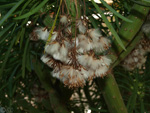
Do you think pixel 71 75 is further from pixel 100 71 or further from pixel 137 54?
pixel 137 54

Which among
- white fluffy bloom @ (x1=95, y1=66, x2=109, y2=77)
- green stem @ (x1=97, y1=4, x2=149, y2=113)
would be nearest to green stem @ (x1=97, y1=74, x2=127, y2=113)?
green stem @ (x1=97, y1=4, x2=149, y2=113)

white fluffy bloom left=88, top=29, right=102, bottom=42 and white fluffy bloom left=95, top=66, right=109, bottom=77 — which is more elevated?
white fluffy bloom left=88, top=29, right=102, bottom=42

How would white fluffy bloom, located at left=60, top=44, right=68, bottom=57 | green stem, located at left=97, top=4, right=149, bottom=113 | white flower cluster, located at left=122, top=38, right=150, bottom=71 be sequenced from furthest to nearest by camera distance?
white flower cluster, located at left=122, top=38, right=150, bottom=71
green stem, located at left=97, top=4, right=149, bottom=113
white fluffy bloom, located at left=60, top=44, right=68, bottom=57

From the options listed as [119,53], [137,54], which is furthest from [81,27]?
[137,54]

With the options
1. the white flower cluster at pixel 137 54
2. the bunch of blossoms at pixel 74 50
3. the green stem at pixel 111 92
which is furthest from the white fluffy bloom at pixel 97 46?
the white flower cluster at pixel 137 54

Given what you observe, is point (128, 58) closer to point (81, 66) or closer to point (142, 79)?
point (142, 79)

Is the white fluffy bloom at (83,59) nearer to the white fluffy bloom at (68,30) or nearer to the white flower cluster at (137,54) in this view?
the white fluffy bloom at (68,30)

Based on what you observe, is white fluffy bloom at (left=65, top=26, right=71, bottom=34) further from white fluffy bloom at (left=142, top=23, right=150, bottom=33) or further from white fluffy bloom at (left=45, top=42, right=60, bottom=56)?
white fluffy bloom at (left=142, top=23, right=150, bottom=33)

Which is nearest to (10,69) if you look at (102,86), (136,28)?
(102,86)
